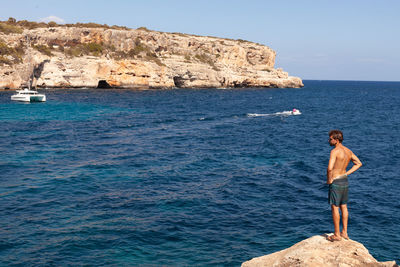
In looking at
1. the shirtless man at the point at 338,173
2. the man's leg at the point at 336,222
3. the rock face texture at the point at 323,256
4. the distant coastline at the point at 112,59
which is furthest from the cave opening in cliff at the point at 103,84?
the rock face texture at the point at 323,256

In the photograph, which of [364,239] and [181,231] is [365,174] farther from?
[181,231]

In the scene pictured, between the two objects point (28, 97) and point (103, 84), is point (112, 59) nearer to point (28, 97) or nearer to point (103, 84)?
point (103, 84)

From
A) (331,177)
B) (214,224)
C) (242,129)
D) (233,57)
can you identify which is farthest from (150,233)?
(233,57)

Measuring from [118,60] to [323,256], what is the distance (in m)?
101

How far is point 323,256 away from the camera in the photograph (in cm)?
827

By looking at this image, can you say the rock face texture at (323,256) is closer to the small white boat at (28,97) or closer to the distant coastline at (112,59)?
the small white boat at (28,97)

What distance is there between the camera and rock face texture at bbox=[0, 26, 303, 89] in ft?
302

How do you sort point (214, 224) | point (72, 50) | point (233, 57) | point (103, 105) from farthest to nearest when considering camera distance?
point (233, 57) → point (72, 50) → point (103, 105) → point (214, 224)

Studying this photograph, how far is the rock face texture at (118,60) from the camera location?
3622 inches

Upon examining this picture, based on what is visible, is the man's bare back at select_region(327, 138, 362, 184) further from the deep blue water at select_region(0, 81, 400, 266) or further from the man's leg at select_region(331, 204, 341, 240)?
the deep blue water at select_region(0, 81, 400, 266)

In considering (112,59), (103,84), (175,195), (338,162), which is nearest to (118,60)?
(112,59)

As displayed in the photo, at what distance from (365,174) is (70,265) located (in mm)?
20705

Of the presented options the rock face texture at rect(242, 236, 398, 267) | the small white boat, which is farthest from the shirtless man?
the small white boat

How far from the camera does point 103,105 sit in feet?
217
